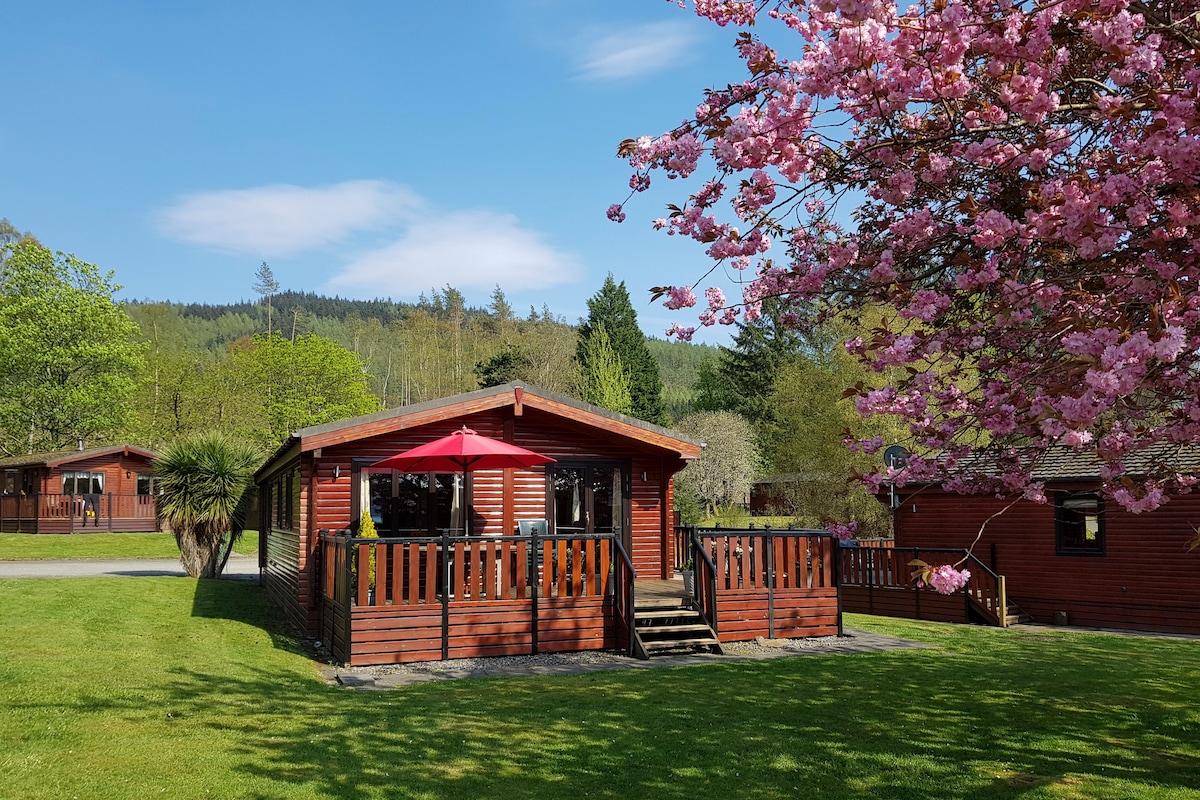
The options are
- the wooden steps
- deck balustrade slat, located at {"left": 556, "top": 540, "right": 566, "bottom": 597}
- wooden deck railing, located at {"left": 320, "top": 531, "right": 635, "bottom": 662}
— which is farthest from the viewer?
deck balustrade slat, located at {"left": 556, "top": 540, "right": 566, "bottom": 597}

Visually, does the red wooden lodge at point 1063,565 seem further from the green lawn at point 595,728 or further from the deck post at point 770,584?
the green lawn at point 595,728

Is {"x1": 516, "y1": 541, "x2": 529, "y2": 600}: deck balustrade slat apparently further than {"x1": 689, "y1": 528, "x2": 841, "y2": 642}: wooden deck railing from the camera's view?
No

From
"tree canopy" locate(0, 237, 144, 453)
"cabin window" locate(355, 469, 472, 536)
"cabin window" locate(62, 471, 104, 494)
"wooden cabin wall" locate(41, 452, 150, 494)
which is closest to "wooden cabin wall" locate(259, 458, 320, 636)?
"cabin window" locate(355, 469, 472, 536)

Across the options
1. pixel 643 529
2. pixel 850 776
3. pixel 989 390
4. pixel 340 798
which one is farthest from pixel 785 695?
pixel 643 529

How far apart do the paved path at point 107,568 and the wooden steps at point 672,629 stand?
12.4 meters

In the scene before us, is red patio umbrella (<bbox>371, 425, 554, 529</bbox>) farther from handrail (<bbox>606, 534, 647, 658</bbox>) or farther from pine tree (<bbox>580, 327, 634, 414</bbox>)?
pine tree (<bbox>580, 327, 634, 414</bbox>)

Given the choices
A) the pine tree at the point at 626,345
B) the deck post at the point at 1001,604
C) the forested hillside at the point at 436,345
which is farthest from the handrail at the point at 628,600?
the pine tree at the point at 626,345

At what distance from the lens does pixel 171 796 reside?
5461 mm

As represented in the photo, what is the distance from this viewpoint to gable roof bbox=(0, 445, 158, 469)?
115ft

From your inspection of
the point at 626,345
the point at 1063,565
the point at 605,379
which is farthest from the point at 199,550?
Result: the point at 626,345

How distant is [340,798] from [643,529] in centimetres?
→ 1082

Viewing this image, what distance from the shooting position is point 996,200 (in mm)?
5766

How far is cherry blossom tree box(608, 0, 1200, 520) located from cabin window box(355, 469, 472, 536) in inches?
321

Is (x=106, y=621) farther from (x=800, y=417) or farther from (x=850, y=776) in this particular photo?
(x=800, y=417)
